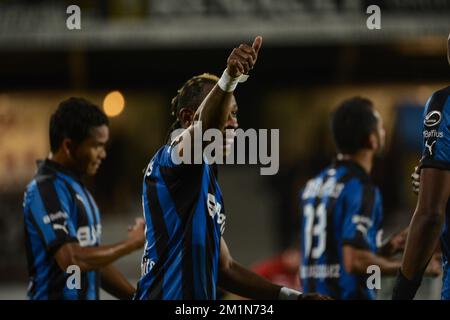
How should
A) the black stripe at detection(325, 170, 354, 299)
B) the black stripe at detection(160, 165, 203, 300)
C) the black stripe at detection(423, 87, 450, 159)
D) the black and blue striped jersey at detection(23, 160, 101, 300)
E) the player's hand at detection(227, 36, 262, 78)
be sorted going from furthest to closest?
the black stripe at detection(325, 170, 354, 299) → the black and blue striped jersey at detection(23, 160, 101, 300) → the black stripe at detection(423, 87, 450, 159) → the black stripe at detection(160, 165, 203, 300) → the player's hand at detection(227, 36, 262, 78)

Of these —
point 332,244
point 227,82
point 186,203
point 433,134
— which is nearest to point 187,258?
point 186,203

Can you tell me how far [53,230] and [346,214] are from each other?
2242 mm

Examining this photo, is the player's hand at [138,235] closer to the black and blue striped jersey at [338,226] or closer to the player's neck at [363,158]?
the black and blue striped jersey at [338,226]

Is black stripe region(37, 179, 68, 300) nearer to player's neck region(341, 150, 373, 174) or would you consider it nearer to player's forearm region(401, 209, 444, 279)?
player's forearm region(401, 209, 444, 279)

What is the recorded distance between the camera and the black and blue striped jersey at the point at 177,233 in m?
5.00

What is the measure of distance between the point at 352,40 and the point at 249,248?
12.4 feet

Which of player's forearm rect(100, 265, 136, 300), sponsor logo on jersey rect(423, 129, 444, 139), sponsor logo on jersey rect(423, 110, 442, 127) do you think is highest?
sponsor logo on jersey rect(423, 110, 442, 127)

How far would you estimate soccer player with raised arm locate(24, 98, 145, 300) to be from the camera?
6.08 meters

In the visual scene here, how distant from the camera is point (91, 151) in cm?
649

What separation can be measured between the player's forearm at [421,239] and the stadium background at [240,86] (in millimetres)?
9783

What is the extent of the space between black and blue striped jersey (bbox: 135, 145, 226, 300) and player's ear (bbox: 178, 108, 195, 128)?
0.28m

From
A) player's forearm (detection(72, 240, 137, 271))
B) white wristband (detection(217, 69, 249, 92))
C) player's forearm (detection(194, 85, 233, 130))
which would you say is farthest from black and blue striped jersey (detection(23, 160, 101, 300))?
white wristband (detection(217, 69, 249, 92))

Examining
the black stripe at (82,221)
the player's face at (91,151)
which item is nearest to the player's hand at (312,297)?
the black stripe at (82,221)

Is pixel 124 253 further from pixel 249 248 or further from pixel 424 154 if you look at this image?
pixel 249 248
